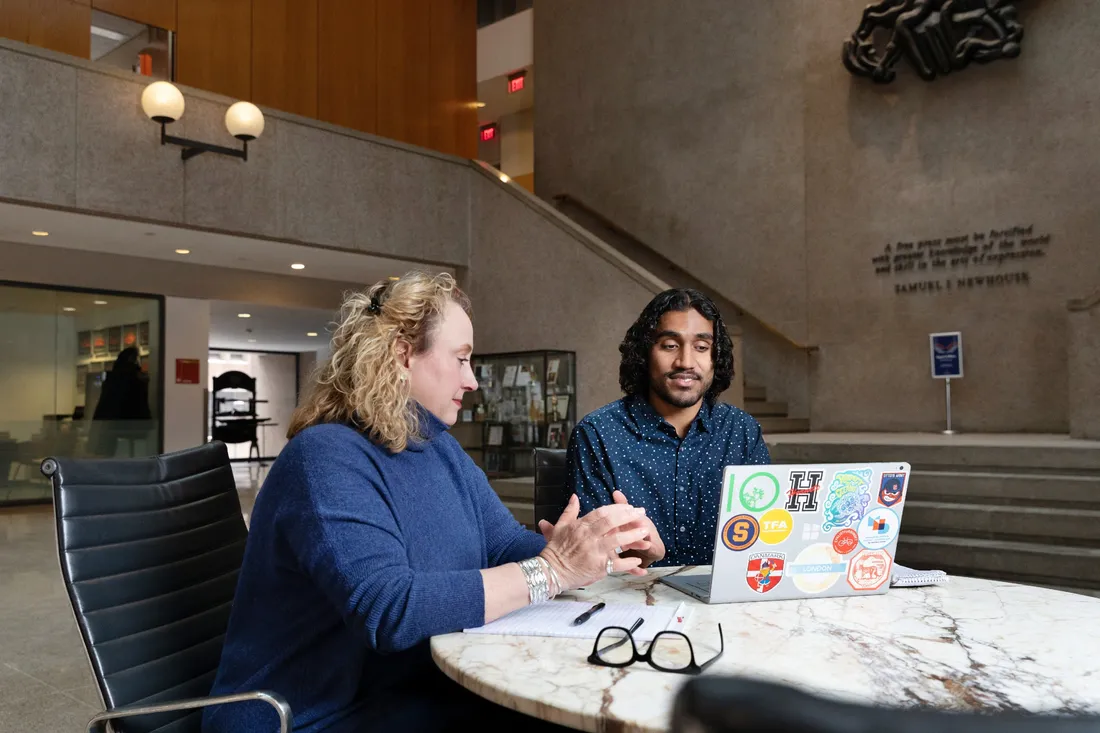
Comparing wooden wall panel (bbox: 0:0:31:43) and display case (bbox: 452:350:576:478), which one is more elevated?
wooden wall panel (bbox: 0:0:31:43)

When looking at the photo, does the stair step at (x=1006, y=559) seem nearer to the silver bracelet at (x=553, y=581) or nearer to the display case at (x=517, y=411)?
the display case at (x=517, y=411)

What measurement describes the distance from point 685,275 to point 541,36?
13.6ft

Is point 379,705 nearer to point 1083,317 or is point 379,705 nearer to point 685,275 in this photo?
point 1083,317

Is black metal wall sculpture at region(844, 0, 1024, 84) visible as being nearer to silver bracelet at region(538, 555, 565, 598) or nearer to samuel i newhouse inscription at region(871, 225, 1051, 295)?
samuel i newhouse inscription at region(871, 225, 1051, 295)

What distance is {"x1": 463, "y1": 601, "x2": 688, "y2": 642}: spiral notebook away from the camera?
4.53ft

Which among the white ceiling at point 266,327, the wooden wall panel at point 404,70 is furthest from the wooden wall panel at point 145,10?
the white ceiling at point 266,327

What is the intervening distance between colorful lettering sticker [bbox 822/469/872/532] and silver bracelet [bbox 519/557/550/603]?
20.1 inches

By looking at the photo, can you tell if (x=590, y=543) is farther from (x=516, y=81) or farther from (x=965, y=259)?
(x=516, y=81)

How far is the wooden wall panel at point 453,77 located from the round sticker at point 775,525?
30.6 feet

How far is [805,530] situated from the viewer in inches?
60.4

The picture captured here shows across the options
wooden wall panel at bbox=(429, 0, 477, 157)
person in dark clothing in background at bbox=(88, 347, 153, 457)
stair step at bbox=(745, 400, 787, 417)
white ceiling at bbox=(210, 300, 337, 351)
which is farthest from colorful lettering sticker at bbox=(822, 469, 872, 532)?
person in dark clothing in background at bbox=(88, 347, 153, 457)

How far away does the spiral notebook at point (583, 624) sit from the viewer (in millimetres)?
1381

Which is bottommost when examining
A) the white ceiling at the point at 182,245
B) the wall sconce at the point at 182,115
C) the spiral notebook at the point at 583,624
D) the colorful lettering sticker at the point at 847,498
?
the spiral notebook at the point at 583,624

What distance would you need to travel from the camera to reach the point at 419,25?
10.2 m
